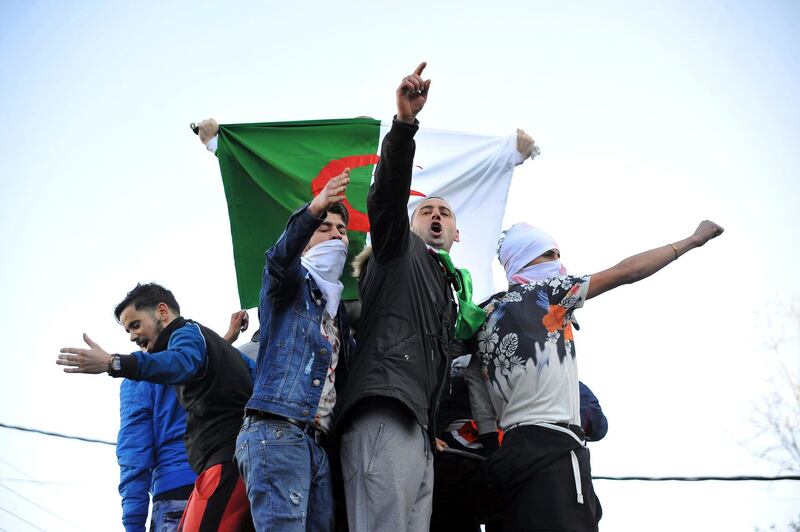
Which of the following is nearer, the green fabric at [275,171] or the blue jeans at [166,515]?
the blue jeans at [166,515]

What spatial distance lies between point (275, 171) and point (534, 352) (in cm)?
279

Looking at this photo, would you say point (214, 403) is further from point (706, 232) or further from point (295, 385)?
point (706, 232)

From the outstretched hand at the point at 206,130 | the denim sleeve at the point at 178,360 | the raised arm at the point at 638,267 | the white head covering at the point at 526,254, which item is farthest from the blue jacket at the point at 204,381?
the outstretched hand at the point at 206,130

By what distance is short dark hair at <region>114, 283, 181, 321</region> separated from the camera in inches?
183

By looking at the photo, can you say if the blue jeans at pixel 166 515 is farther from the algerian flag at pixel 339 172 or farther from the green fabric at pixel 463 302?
the green fabric at pixel 463 302

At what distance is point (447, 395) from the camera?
371 centimetres

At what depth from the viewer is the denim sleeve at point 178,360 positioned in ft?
11.5

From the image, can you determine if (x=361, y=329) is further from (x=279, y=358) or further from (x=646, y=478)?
(x=646, y=478)

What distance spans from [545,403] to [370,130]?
122 inches

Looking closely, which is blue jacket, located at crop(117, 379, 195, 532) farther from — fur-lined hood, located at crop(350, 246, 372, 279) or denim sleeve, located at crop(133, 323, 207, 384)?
fur-lined hood, located at crop(350, 246, 372, 279)

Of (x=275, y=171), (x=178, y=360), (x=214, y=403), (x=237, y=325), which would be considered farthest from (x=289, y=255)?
(x=275, y=171)

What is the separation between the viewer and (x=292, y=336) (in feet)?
10.2

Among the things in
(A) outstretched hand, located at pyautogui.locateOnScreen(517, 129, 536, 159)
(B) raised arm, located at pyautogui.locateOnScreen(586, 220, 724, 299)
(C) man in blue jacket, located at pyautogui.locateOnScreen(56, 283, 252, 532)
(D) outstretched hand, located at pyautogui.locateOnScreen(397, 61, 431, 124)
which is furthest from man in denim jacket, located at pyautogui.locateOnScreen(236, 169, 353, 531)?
(A) outstretched hand, located at pyautogui.locateOnScreen(517, 129, 536, 159)

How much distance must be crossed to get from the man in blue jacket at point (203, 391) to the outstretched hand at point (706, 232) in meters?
2.10
